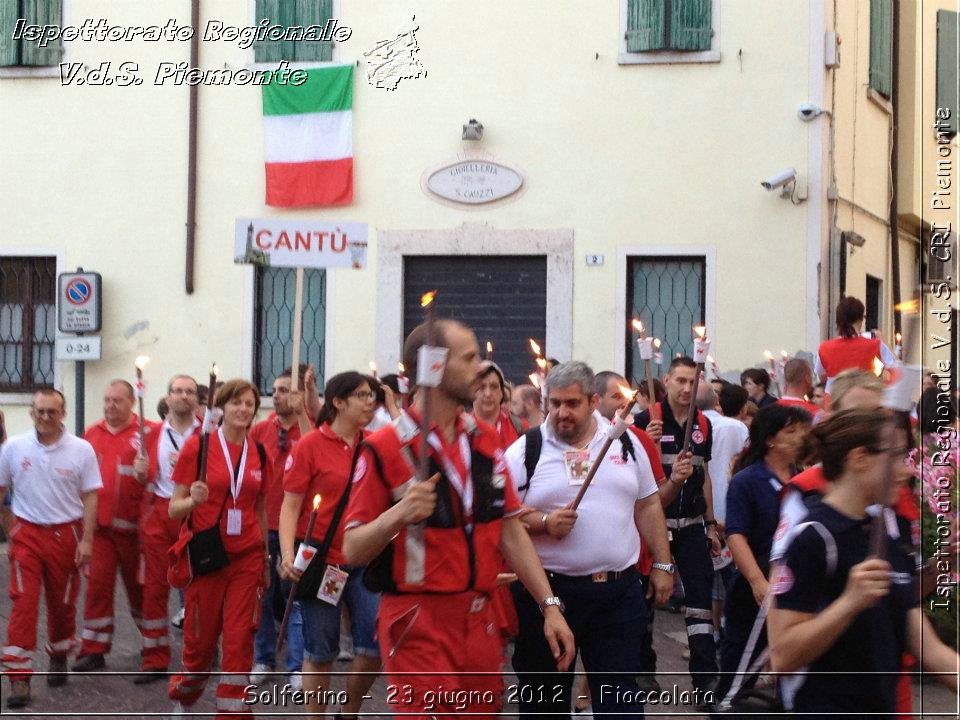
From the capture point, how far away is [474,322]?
16.8m

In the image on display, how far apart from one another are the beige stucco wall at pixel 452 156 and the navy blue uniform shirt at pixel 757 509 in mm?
9532

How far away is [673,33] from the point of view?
1633 cm

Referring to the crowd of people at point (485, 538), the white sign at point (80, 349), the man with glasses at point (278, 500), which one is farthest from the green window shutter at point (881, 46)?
the man with glasses at point (278, 500)

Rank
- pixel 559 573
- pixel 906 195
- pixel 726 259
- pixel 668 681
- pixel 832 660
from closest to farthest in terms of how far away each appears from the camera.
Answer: pixel 832 660 → pixel 559 573 → pixel 668 681 → pixel 726 259 → pixel 906 195

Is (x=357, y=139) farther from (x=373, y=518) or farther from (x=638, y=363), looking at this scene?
(x=373, y=518)

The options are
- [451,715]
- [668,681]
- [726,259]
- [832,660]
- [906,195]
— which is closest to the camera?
[832,660]

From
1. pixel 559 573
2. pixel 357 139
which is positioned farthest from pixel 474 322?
pixel 559 573

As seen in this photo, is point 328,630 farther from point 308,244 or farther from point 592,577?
point 308,244

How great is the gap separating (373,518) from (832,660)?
5.51ft

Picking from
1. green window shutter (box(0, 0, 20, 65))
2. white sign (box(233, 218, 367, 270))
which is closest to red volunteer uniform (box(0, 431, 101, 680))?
white sign (box(233, 218, 367, 270))

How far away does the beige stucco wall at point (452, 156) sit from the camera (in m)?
16.2

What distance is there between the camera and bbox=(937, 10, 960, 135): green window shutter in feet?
66.7

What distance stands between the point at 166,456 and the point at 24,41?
9.49m

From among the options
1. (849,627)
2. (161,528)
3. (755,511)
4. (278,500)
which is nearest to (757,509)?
(755,511)
